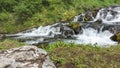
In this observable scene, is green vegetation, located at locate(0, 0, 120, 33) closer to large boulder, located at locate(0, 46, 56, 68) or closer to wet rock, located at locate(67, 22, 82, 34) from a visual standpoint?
wet rock, located at locate(67, 22, 82, 34)

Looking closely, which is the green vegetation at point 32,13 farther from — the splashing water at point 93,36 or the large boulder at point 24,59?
the large boulder at point 24,59

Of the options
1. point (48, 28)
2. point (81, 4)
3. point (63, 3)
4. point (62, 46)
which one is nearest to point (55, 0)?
point (63, 3)

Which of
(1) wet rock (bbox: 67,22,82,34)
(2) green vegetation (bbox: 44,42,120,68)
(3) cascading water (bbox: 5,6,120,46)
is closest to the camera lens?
(2) green vegetation (bbox: 44,42,120,68)

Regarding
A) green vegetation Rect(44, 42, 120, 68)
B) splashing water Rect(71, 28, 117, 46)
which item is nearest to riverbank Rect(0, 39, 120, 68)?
green vegetation Rect(44, 42, 120, 68)

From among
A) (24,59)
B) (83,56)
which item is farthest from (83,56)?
(24,59)

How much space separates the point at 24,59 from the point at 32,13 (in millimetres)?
19016

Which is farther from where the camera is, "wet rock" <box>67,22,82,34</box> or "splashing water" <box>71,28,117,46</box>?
"wet rock" <box>67,22,82,34</box>

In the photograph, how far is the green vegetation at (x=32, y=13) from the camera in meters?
24.2

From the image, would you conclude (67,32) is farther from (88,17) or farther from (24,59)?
(24,59)

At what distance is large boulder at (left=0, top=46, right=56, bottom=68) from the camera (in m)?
6.25

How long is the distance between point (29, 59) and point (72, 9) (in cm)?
2195

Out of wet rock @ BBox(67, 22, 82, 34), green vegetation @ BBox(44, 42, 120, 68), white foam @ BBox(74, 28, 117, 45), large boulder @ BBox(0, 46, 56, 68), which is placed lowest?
white foam @ BBox(74, 28, 117, 45)

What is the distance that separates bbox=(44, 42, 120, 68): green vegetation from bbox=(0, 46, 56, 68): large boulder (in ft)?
4.14

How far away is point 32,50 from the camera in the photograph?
6.75m
